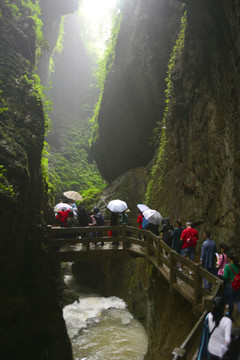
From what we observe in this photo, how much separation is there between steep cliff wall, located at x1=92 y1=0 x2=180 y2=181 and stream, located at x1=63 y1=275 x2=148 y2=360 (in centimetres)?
1165

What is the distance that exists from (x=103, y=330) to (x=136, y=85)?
1747 centimetres

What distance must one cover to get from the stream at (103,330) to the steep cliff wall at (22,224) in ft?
13.5

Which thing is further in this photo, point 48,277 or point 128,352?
point 128,352

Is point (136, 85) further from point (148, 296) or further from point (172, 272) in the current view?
point (172, 272)

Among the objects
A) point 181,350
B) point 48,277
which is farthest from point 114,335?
point 181,350

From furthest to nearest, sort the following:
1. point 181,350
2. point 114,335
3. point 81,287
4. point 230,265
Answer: point 81,287 < point 114,335 < point 230,265 < point 181,350

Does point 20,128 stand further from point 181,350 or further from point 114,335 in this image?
Answer: point 114,335

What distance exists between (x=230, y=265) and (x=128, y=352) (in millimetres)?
10204

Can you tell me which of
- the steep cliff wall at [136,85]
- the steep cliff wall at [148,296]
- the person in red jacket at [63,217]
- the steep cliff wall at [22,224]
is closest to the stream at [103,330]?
the steep cliff wall at [148,296]

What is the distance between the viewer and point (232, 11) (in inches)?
396

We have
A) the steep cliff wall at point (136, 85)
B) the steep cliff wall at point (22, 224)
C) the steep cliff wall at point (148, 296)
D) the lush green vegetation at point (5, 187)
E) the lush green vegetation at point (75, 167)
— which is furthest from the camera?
the lush green vegetation at point (75, 167)

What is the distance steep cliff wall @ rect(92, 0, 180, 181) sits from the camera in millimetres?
22266

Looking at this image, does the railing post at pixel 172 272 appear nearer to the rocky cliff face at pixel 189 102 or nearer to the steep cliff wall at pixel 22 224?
the rocky cliff face at pixel 189 102

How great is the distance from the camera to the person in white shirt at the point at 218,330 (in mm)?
4625
